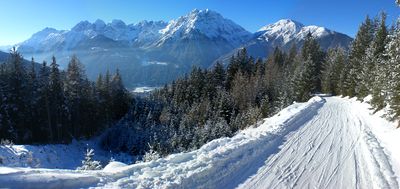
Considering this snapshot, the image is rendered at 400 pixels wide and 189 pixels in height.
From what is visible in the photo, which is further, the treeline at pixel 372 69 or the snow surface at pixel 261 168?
the treeline at pixel 372 69

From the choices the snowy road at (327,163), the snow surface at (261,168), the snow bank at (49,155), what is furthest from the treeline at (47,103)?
the snowy road at (327,163)

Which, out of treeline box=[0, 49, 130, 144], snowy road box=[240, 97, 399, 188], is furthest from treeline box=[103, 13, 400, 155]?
snowy road box=[240, 97, 399, 188]

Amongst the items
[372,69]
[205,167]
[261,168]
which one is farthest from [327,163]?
[372,69]

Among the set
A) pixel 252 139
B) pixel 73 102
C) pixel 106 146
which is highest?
pixel 252 139

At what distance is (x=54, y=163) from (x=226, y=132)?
2367cm

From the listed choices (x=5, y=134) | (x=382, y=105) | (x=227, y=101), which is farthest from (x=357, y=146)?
(x=227, y=101)

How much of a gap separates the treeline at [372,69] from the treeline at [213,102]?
530 cm

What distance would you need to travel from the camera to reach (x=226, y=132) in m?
48.9

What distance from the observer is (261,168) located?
1092cm

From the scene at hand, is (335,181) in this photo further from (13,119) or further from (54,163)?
(13,119)

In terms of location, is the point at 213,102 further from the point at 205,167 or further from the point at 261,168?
the point at 205,167

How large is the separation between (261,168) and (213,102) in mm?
56839

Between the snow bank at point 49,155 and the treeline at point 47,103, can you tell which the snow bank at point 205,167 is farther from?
the treeline at point 47,103

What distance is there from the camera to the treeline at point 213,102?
53866 mm
